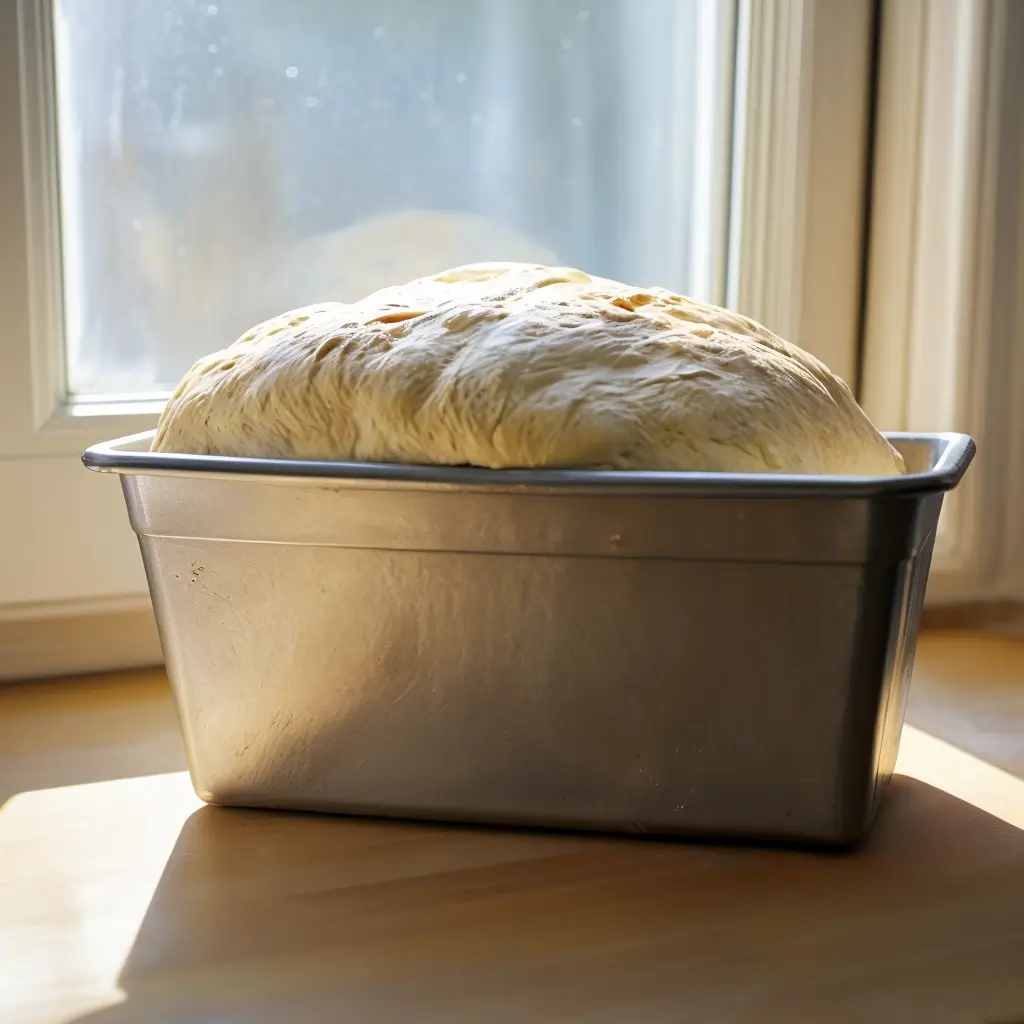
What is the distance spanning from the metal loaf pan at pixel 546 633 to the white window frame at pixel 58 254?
12.4 inches

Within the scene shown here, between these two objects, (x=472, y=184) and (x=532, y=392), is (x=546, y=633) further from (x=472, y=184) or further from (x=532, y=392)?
(x=472, y=184)

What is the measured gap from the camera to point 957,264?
1.05 metres

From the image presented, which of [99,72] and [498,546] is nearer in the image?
[498,546]

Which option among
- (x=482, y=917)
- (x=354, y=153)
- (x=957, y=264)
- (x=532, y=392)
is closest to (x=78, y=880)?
(x=482, y=917)

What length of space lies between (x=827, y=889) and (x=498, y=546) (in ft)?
0.70

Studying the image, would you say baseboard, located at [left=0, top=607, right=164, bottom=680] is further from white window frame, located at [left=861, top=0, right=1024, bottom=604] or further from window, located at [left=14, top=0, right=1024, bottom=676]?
white window frame, located at [left=861, top=0, right=1024, bottom=604]

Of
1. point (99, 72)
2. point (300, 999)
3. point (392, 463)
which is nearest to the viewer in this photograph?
point (300, 999)

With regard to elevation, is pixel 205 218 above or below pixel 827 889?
above

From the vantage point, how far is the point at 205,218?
0.96m

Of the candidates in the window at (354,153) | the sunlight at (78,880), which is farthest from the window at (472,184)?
the sunlight at (78,880)

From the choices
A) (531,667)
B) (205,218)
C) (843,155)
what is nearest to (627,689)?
(531,667)

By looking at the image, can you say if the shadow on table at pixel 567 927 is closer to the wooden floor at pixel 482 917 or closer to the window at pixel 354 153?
the wooden floor at pixel 482 917

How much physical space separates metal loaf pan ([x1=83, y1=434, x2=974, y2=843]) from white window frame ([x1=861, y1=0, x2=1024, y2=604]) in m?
0.48

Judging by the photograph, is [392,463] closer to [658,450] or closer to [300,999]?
[658,450]
